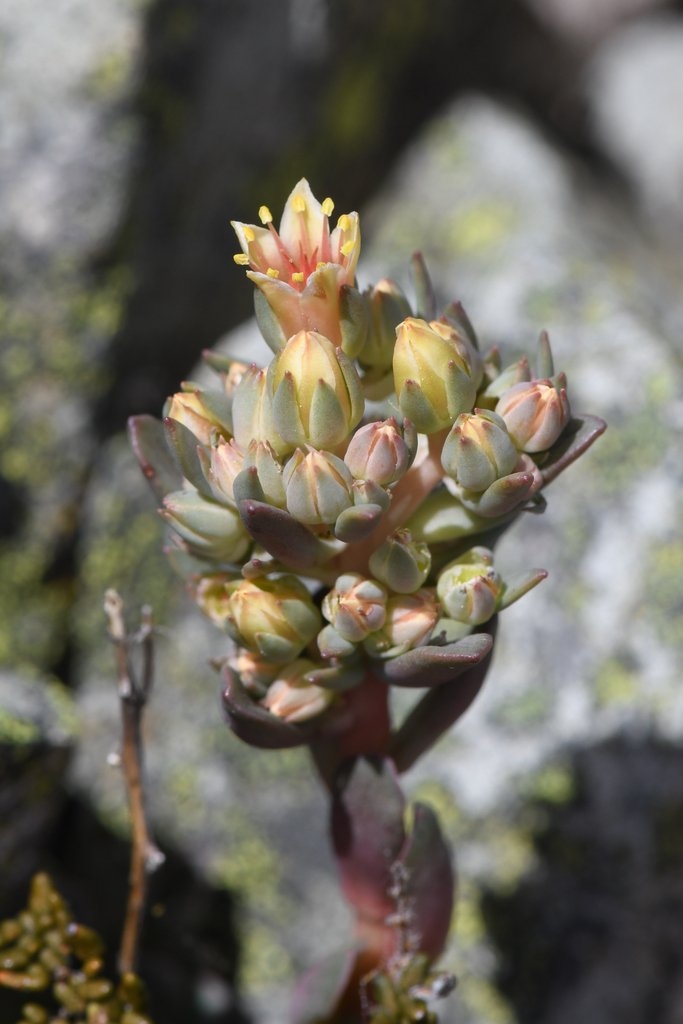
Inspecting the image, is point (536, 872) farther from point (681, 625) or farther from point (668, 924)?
point (681, 625)

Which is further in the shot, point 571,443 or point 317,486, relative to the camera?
point 571,443

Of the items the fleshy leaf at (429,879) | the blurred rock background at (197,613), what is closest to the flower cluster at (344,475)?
the fleshy leaf at (429,879)

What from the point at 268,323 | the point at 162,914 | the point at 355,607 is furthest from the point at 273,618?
the point at 162,914

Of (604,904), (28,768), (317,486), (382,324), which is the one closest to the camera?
(317,486)

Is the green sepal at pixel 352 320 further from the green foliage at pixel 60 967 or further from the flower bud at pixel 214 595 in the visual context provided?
the green foliage at pixel 60 967

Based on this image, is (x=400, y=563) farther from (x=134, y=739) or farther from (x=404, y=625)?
(x=134, y=739)

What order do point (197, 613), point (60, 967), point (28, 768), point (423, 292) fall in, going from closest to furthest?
point (423, 292), point (60, 967), point (28, 768), point (197, 613)
